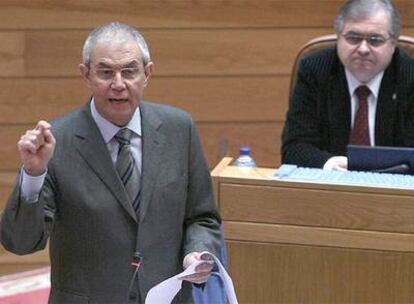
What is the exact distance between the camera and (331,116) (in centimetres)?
335

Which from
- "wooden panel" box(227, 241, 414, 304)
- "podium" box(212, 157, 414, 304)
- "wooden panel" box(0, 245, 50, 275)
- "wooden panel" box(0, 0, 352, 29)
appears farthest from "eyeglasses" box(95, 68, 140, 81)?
"wooden panel" box(0, 245, 50, 275)

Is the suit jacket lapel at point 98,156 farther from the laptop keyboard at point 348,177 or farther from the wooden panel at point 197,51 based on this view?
the wooden panel at point 197,51

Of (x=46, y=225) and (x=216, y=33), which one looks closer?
(x=46, y=225)

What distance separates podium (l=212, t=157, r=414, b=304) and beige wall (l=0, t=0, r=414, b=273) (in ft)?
5.10

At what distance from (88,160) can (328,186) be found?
753 mm

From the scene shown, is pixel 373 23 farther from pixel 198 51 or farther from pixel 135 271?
pixel 135 271

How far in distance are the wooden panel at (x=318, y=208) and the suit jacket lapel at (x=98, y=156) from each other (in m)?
0.55

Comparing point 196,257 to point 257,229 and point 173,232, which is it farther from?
point 257,229

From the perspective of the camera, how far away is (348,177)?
279 cm

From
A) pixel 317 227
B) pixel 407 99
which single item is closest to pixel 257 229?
pixel 317 227

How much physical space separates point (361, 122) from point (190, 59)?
3.82 ft

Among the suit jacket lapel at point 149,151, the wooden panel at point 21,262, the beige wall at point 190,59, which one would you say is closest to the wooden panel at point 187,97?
the beige wall at point 190,59

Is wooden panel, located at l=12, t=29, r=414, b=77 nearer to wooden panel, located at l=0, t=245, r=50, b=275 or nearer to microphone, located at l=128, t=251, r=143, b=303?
wooden panel, located at l=0, t=245, r=50, b=275

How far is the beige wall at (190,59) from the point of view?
4215mm
